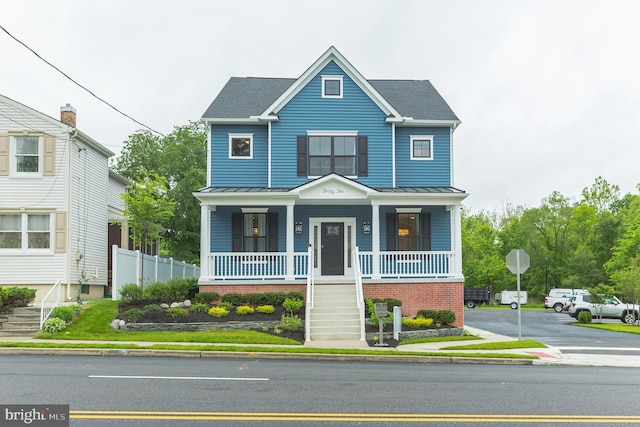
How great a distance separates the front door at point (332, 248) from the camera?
82.2 feet

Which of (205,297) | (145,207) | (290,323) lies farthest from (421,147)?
(145,207)

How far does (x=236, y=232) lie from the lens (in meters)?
25.0

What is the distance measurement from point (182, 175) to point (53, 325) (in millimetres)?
20537

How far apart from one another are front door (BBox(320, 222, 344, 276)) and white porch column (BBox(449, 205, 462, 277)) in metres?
4.39

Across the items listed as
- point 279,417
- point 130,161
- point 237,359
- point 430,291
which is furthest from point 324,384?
point 130,161

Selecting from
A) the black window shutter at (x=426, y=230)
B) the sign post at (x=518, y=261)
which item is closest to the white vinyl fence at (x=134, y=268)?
the black window shutter at (x=426, y=230)

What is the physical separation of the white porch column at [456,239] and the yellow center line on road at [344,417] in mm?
14294

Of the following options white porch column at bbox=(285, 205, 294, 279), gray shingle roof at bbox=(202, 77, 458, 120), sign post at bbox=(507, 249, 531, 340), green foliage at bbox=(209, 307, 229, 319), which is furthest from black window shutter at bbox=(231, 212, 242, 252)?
sign post at bbox=(507, 249, 531, 340)

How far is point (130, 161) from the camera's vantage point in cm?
4316

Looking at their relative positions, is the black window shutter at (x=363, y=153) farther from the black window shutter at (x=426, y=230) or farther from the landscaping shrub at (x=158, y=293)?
the landscaping shrub at (x=158, y=293)

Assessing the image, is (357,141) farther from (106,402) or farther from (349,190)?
(106,402)

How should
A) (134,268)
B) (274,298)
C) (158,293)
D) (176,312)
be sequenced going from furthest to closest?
→ (134,268)
(158,293)
(274,298)
(176,312)

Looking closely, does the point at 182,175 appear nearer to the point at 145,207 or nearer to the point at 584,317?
the point at 145,207

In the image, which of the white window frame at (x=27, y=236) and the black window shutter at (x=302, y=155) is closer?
the white window frame at (x=27, y=236)
